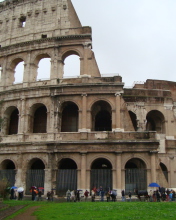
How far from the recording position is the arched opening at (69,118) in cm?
2198

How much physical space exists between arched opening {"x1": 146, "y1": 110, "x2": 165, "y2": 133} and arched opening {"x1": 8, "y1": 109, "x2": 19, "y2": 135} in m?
11.3

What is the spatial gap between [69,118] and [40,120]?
7.98ft

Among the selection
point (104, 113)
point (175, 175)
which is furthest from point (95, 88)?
point (175, 175)

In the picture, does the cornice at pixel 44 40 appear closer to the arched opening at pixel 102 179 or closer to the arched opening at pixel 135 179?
the arched opening at pixel 102 179

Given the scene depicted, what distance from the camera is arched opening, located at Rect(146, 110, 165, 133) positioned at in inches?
936

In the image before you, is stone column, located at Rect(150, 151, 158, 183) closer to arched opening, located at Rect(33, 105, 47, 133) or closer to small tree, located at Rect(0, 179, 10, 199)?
arched opening, located at Rect(33, 105, 47, 133)

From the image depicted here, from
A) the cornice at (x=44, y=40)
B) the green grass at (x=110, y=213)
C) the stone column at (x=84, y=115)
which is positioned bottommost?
the green grass at (x=110, y=213)

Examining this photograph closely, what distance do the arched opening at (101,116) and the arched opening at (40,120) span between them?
4044 millimetres

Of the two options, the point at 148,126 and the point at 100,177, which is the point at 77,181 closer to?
the point at 100,177

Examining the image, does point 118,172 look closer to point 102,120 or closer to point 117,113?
point 117,113

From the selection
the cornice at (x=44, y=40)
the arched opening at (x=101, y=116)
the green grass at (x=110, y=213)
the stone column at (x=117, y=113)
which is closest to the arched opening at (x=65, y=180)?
the arched opening at (x=101, y=116)

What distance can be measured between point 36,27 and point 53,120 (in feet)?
28.3

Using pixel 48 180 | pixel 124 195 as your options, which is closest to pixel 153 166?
pixel 124 195

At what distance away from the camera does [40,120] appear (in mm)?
22766
